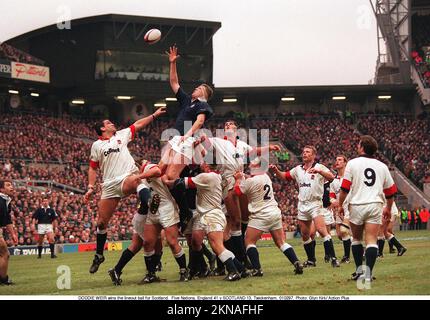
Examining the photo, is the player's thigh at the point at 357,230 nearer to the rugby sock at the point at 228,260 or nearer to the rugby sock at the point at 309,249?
the rugby sock at the point at 228,260

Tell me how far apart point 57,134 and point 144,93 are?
8449 mm

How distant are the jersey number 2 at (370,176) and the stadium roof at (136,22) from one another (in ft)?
128

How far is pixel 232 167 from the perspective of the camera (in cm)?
1343

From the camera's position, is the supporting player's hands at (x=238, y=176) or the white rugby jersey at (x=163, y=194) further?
the supporting player's hands at (x=238, y=176)

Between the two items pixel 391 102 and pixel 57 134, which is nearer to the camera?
pixel 57 134

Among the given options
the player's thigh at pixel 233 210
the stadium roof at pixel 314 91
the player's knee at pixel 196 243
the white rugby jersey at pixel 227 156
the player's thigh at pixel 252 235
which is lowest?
the player's knee at pixel 196 243

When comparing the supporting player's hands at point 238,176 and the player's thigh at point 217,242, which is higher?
the supporting player's hands at point 238,176

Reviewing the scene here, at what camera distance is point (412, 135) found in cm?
4928

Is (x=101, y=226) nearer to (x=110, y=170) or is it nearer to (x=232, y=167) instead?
(x=110, y=170)

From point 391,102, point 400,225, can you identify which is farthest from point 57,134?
point 391,102

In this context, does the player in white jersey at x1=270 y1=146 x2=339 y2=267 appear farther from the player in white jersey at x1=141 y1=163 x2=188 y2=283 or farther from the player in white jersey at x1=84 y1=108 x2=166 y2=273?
the player in white jersey at x1=84 y1=108 x2=166 y2=273

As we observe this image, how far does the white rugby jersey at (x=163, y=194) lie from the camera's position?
41.5ft

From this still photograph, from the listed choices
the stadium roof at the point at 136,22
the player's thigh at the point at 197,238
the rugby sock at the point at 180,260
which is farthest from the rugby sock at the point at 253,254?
the stadium roof at the point at 136,22

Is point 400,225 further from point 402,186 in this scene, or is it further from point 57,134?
point 57,134
